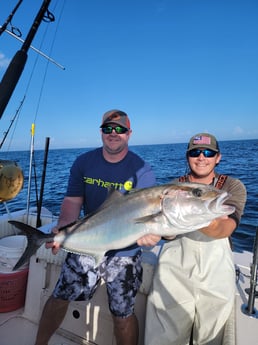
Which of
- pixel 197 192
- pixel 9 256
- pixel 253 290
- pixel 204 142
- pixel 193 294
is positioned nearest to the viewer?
pixel 197 192

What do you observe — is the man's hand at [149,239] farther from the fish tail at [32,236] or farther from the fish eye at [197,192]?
the fish tail at [32,236]

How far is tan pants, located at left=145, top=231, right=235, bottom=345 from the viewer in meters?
2.48

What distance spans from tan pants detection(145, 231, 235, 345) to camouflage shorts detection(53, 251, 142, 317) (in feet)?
0.85

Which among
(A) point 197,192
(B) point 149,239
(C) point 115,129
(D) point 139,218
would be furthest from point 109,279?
(C) point 115,129

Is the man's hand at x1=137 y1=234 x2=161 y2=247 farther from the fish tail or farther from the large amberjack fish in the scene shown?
the fish tail

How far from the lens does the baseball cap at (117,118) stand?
3.04 meters

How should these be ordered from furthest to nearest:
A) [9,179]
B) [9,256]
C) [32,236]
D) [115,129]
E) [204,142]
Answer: [9,256] < [115,129] < [204,142] < [32,236] < [9,179]

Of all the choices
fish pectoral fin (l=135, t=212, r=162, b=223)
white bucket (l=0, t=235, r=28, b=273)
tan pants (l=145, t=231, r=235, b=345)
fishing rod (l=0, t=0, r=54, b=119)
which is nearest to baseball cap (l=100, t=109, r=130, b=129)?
fishing rod (l=0, t=0, r=54, b=119)

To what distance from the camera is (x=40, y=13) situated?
3225 millimetres

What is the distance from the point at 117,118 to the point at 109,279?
1.78m

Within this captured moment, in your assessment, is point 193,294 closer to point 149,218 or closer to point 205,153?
point 149,218

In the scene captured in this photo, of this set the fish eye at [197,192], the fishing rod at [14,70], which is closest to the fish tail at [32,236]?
the fishing rod at [14,70]

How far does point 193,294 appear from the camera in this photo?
2.59 metres

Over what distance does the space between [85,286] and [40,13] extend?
3.24 m
